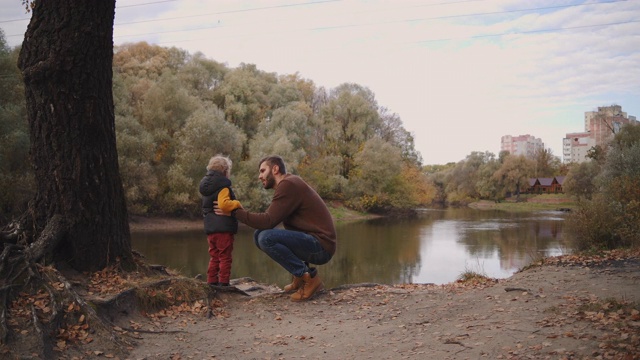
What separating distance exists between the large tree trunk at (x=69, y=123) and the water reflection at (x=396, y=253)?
7.36 metres

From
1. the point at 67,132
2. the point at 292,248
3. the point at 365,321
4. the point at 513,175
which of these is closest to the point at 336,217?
the point at 292,248

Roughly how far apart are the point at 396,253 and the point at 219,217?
45.6 ft

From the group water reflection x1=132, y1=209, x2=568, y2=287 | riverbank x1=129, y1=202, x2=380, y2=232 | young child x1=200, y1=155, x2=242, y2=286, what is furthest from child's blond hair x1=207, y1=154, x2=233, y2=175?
riverbank x1=129, y1=202, x2=380, y2=232

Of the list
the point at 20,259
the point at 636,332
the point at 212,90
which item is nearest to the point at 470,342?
the point at 636,332

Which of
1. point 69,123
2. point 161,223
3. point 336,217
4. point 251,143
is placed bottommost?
point 336,217

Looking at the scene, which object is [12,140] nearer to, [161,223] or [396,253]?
[161,223]

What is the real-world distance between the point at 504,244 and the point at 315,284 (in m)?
17.2

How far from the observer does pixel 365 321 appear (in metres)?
5.52

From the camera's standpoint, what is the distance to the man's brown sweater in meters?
5.96

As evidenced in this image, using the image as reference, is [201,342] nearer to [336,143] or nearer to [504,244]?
[504,244]

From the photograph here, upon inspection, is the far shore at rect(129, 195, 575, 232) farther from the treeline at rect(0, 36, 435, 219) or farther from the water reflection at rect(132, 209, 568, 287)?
the water reflection at rect(132, 209, 568, 287)

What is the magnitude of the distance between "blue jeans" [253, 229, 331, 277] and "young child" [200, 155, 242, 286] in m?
0.43

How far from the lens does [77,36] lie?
5562 mm

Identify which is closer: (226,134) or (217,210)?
(217,210)
